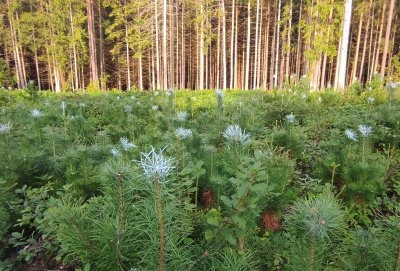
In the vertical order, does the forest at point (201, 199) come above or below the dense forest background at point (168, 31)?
below

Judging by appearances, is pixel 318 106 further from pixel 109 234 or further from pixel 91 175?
pixel 109 234

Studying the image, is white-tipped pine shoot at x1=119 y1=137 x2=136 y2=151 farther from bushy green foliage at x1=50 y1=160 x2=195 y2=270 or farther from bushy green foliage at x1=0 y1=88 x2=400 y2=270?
bushy green foliage at x1=50 y1=160 x2=195 y2=270

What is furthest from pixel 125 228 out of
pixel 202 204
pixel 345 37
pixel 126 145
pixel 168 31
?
pixel 168 31

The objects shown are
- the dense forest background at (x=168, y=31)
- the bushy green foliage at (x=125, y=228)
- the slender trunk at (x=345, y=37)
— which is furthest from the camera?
the dense forest background at (x=168, y=31)

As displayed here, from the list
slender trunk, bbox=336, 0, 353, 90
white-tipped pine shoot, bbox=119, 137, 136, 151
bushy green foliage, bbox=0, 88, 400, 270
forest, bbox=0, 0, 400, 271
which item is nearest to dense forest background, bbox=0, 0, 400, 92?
slender trunk, bbox=336, 0, 353, 90

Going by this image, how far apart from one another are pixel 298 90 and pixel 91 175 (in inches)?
288

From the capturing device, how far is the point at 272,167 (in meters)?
1.99

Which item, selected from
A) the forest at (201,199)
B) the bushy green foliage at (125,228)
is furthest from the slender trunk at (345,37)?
the bushy green foliage at (125,228)

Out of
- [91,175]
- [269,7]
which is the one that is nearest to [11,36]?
[269,7]

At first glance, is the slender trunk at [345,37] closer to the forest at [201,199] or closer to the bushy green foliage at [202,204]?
the forest at [201,199]

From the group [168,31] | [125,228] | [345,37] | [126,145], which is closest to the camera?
[125,228]

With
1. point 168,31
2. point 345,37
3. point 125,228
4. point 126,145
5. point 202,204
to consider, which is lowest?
point 202,204

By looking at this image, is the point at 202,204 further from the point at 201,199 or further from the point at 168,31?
the point at 168,31

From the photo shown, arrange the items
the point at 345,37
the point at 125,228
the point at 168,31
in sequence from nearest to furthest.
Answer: the point at 125,228, the point at 345,37, the point at 168,31
